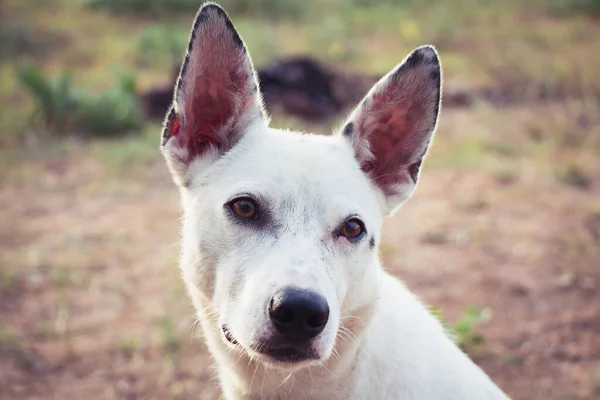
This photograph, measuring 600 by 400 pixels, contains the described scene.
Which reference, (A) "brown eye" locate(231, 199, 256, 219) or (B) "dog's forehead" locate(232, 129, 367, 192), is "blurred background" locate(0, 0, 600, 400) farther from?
(A) "brown eye" locate(231, 199, 256, 219)

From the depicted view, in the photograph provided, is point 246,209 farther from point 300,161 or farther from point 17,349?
point 17,349

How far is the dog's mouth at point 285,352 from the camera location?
7.25ft

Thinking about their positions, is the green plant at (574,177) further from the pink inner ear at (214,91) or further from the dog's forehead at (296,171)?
the pink inner ear at (214,91)

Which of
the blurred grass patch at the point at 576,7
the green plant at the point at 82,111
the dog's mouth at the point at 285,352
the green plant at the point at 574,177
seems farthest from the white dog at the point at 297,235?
the blurred grass patch at the point at 576,7

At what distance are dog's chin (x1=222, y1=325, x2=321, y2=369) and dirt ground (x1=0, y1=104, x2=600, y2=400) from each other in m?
1.05

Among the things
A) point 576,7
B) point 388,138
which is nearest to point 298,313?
point 388,138

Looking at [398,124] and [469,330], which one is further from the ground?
[398,124]

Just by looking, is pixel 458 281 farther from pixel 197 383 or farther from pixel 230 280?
pixel 230 280

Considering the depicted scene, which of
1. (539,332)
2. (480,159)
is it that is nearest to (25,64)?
(480,159)

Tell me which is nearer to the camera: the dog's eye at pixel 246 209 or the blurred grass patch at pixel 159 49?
the dog's eye at pixel 246 209

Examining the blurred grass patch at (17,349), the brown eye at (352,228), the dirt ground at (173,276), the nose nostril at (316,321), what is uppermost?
the brown eye at (352,228)

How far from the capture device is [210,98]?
9.09 ft

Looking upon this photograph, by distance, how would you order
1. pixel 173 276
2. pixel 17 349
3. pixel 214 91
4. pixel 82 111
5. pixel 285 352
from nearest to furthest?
pixel 285 352 → pixel 214 91 → pixel 17 349 → pixel 173 276 → pixel 82 111

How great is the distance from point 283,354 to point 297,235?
17.4 inches
